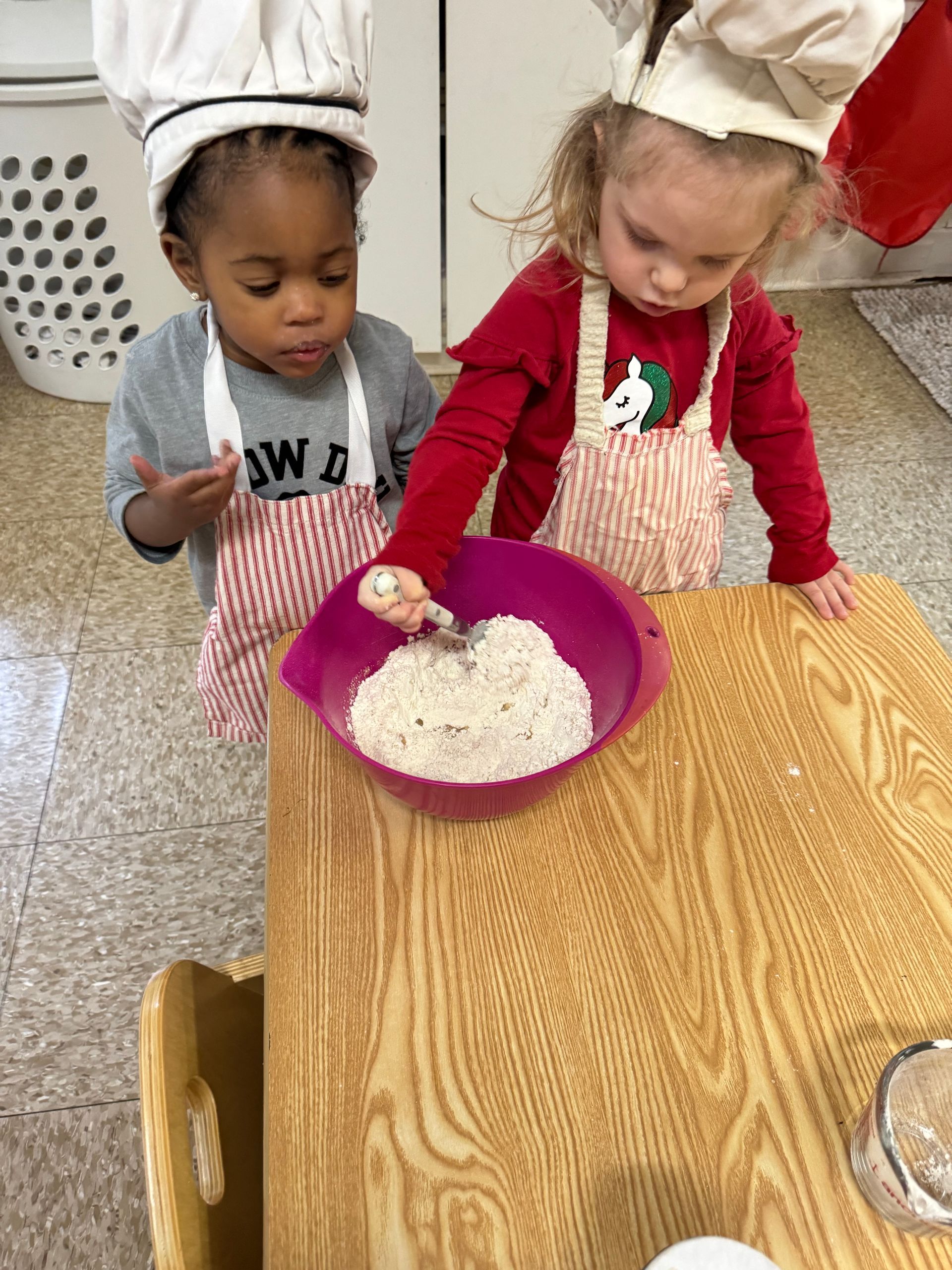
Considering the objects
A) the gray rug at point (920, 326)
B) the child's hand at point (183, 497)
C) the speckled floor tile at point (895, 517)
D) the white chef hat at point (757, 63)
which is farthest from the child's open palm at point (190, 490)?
the gray rug at point (920, 326)

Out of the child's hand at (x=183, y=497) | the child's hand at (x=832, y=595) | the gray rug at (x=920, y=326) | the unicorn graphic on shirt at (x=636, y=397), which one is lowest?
the gray rug at (x=920, y=326)

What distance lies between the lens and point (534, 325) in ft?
2.70

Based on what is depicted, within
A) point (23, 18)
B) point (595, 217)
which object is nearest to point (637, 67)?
point (595, 217)

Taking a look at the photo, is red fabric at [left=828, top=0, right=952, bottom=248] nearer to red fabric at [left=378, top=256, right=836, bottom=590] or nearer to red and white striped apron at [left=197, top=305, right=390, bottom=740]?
red fabric at [left=378, top=256, right=836, bottom=590]

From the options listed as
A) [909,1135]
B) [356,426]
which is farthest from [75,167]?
[909,1135]

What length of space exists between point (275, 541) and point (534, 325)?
0.36 meters

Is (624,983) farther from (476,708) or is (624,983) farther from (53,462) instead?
(53,462)

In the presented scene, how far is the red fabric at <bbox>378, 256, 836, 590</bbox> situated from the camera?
0.78 metres

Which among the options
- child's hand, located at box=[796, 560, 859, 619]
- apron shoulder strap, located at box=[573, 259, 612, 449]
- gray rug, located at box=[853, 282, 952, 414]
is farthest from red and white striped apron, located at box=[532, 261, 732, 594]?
gray rug, located at box=[853, 282, 952, 414]

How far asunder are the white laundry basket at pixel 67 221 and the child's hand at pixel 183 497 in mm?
1259

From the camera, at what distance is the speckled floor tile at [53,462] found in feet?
6.10

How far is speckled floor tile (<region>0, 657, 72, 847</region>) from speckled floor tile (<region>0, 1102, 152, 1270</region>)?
44 cm

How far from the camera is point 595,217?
77 cm

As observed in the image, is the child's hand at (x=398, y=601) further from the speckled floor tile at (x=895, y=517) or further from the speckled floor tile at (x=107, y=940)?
the speckled floor tile at (x=895, y=517)
